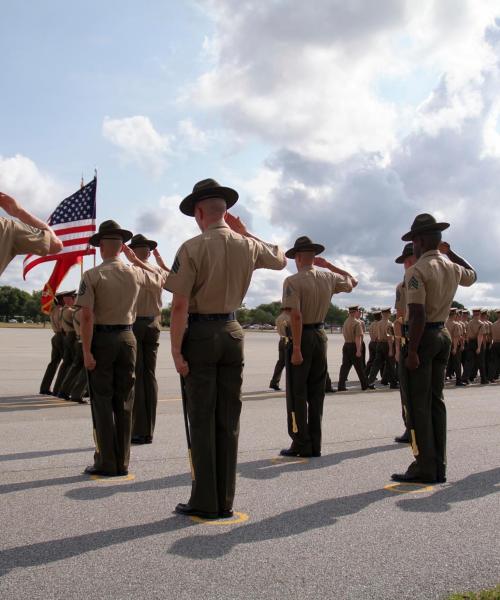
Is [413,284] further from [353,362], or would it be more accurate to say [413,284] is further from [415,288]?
[353,362]

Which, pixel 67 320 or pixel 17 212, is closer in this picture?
pixel 17 212

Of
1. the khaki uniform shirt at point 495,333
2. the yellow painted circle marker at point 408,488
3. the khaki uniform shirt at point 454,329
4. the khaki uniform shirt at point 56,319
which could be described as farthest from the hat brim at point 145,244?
the khaki uniform shirt at point 495,333

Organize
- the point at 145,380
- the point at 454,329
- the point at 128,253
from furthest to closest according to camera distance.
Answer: the point at 454,329 < the point at 145,380 < the point at 128,253

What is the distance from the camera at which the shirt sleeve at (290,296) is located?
22.3 ft

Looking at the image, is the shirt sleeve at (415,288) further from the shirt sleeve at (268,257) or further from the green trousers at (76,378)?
the green trousers at (76,378)

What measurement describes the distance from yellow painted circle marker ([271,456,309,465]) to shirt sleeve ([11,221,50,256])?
3.20 meters

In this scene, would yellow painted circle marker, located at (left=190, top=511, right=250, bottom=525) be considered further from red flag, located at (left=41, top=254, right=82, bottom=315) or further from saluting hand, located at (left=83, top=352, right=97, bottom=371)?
red flag, located at (left=41, top=254, right=82, bottom=315)

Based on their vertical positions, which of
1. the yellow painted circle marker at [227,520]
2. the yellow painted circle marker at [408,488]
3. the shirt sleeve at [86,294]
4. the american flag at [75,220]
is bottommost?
the yellow painted circle marker at [227,520]

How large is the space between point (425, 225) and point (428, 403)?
5.17ft

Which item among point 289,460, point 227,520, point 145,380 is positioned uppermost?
point 145,380

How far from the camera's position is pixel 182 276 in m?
4.45

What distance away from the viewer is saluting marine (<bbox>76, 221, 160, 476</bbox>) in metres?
5.65

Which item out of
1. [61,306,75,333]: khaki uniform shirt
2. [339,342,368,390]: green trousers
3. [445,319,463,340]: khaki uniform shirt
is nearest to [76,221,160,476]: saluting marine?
[61,306,75,333]: khaki uniform shirt

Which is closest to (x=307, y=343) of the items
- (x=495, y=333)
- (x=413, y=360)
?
(x=413, y=360)
